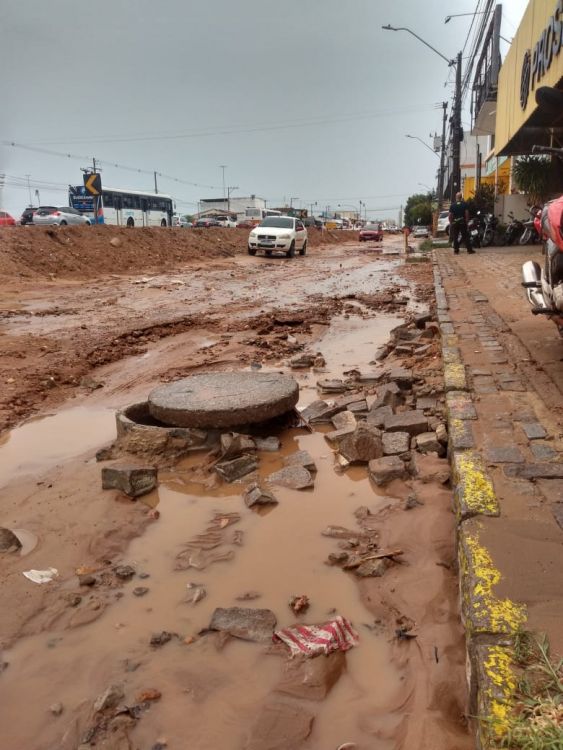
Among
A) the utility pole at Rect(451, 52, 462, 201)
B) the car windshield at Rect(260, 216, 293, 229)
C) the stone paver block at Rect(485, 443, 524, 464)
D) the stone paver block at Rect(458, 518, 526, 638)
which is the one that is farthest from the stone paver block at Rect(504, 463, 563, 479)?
the car windshield at Rect(260, 216, 293, 229)

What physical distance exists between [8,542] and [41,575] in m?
0.36

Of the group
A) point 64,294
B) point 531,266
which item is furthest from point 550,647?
point 64,294

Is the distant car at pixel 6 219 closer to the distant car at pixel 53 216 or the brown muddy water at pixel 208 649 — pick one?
the distant car at pixel 53 216

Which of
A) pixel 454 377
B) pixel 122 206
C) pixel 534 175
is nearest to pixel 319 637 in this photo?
pixel 454 377

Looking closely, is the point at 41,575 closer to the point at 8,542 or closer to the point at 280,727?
the point at 8,542

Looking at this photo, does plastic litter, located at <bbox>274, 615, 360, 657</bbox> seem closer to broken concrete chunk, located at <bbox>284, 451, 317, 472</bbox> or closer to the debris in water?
the debris in water

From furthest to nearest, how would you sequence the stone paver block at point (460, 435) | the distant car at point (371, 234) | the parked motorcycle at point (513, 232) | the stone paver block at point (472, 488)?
1. the distant car at point (371, 234)
2. the parked motorcycle at point (513, 232)
3. the stone paver block at point (460, 435)
4. the stone paver block at point (472, 488)

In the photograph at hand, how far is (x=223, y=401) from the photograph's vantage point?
170 inches

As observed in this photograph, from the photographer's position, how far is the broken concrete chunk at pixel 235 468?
3746 millimetres

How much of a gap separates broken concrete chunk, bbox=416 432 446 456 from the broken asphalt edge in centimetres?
16

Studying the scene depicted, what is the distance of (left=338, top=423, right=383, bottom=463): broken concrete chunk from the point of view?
12.7 ft

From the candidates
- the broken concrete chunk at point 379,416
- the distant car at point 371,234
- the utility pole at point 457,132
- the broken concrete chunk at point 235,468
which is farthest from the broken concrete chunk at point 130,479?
the distant car at point 371,234

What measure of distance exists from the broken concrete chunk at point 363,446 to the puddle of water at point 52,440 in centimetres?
191

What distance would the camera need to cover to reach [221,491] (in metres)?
3.63
